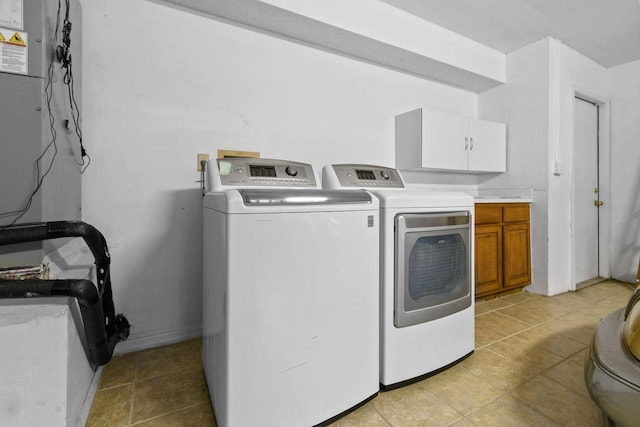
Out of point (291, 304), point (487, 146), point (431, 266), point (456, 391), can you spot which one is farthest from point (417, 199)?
point (487, 146)

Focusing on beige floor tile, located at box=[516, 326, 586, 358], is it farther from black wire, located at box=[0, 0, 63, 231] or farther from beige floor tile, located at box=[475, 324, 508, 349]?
black wire, located at box=[0, 0, 63, 231]

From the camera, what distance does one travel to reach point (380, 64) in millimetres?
2797

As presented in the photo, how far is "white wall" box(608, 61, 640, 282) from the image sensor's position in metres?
3.32

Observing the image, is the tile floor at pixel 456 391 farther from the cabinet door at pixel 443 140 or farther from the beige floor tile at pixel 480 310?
the cabinet door at pixel 443 140

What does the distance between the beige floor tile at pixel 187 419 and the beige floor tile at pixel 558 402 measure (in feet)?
4.68

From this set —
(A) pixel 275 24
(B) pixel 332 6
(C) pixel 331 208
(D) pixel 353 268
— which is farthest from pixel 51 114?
(B) pixel 332 6

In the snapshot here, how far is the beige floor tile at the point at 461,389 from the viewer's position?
1.36 m

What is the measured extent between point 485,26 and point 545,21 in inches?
20.1

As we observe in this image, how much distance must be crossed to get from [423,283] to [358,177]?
31.3 inches

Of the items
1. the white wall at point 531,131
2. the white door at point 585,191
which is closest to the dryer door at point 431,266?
the white wall at point 531,131

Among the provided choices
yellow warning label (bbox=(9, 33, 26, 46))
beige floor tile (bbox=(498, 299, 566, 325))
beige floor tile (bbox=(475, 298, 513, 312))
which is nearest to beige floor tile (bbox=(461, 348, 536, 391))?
beige floor tile (bbox=(498, 299, 566, 325))

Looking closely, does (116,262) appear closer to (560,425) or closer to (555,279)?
(560,425)

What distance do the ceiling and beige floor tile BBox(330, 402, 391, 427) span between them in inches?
112

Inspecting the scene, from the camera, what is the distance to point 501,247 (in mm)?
2807
